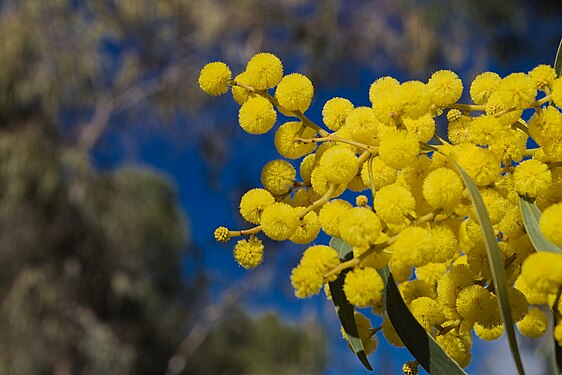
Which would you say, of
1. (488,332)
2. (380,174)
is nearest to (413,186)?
(380,174)

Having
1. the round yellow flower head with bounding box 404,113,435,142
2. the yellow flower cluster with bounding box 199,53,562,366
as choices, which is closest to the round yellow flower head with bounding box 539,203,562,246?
the yellow flower cluster with bounding box 199,53,562,366

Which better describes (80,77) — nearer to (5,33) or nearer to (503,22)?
(5,33)

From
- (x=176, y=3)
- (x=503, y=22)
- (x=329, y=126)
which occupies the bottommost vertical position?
(x=329, y=126)

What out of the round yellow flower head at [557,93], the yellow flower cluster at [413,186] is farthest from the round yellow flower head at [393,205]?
the round yellow flower head at [557,93]

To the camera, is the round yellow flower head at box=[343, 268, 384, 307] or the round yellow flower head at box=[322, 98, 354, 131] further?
the round yellow flower head at box=[322, 98, 354, 131]

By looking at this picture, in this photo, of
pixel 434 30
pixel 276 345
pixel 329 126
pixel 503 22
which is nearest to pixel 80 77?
pixel 434 30

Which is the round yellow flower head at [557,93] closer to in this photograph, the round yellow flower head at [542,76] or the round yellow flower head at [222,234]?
the round yellow flower head at [542,76]

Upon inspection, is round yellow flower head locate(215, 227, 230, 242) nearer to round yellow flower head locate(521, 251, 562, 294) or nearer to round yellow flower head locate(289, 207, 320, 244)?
round yellow flower head locate(289, 207, 320, 244)
